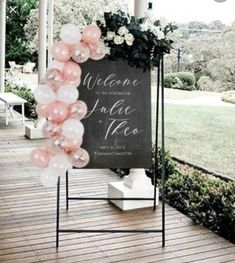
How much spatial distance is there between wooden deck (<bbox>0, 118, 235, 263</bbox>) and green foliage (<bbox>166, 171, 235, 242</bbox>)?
0.10 metres

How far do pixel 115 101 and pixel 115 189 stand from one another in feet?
3.60

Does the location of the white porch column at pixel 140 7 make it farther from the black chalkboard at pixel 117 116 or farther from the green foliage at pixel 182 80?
the green foliage at pixel 182 80

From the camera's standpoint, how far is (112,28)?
373 centimetres

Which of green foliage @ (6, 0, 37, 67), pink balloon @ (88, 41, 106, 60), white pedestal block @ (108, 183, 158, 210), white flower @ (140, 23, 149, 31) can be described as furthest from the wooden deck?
green foliage @ (6, 0, 37, 67)

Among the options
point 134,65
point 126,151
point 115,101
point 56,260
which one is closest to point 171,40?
point 134,65

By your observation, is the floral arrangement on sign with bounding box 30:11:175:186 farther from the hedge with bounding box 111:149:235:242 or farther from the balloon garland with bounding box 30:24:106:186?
the hedge with bounding box 111:149:235:242

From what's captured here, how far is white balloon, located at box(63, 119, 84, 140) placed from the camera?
3394 mm

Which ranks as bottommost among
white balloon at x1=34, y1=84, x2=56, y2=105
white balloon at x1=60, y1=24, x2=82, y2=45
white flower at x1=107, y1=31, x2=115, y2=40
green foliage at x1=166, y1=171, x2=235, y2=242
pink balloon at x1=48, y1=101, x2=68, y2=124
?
green foliage at x1=166, y1=171, x2=235, y2=242

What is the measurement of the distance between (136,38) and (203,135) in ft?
8.59

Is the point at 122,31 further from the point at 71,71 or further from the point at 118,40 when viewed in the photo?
the point at 71,71

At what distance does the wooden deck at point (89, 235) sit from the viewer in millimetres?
3615

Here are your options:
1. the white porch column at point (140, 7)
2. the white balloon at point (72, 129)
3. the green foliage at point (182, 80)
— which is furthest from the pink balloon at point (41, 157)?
the green foliage at point (182, 80)

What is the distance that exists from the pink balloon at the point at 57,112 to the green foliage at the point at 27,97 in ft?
20.4

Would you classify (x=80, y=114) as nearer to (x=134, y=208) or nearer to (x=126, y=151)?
(x=126, y=151)
